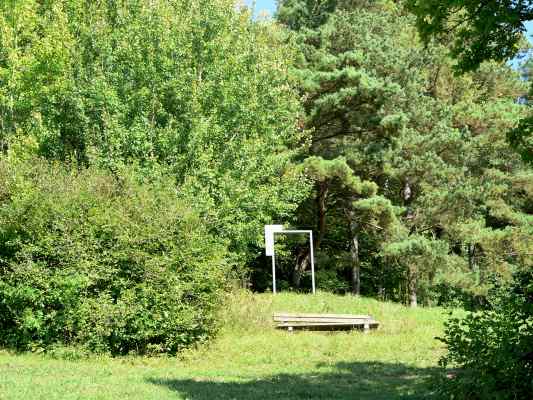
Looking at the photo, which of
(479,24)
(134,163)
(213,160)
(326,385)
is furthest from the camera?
(213,160)

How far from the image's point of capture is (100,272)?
13.0 metres

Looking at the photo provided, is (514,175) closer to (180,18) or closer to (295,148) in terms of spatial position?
(295,148)

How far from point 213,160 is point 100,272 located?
22.7 feet

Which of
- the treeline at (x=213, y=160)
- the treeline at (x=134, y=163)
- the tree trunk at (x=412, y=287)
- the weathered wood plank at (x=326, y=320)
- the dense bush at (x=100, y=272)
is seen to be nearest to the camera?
the dense bush at (x=100, y=272)

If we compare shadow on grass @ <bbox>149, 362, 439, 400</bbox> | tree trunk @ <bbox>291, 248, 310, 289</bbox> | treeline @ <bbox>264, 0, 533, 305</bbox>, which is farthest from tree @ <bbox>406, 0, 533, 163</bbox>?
tree trunk @ <bbox>291, 248, 310, 289</bbox>

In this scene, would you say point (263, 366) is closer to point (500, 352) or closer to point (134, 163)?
point (500, 352)

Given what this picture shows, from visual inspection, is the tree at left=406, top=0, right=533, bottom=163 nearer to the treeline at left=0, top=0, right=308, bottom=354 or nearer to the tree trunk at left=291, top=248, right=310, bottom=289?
the treeline at left=0, top=0, right=308, bottom=354

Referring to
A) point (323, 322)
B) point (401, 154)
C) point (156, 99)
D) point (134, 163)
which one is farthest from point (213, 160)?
point (401, 154)

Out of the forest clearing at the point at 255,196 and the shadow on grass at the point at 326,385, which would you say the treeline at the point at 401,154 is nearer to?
the forest clearing at the point at 255,196

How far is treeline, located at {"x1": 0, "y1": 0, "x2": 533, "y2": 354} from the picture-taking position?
1306 cm

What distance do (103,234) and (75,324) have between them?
1.94 metres

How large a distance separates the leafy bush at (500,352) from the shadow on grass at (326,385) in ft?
4.88

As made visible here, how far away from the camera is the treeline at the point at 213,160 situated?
13062 mm

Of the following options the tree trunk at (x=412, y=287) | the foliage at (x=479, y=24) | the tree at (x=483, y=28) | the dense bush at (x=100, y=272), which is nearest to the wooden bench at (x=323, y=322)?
the dense bush at (x=100, y=272)
